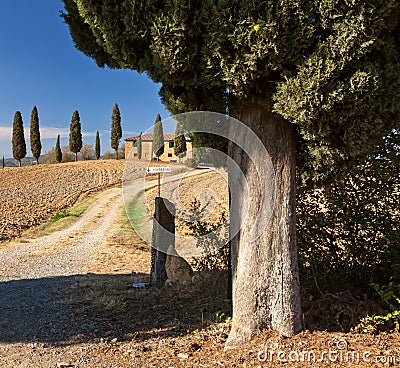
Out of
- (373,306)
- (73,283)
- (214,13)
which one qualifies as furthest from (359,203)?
(73,283)

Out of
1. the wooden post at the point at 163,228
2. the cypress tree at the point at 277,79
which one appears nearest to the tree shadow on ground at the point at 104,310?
the wooden post at the point at 163,228

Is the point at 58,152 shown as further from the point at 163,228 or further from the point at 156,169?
the point at 156,169

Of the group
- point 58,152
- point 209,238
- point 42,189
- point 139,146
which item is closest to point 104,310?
point 209,238

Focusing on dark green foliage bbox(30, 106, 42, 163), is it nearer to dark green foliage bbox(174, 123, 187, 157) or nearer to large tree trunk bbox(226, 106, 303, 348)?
dark green foliage bbox(174, 123, 187, 157)

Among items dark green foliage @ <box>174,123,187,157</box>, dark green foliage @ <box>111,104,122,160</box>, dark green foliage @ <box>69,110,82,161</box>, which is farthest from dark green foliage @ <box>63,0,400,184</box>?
dark green foliage @ <box>111,104,122,160</box>

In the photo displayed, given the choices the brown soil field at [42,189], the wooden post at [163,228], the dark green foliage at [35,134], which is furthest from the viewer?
the dark green foliage at [35,134]

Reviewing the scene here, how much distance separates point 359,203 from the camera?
14.5 ft

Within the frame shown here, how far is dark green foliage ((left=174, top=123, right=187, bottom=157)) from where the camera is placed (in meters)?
4.16

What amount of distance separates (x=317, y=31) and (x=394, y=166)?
2.06 metres

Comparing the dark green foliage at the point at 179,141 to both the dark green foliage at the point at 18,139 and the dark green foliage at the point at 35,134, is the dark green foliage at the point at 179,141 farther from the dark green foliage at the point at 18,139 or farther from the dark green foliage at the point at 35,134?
the dark green foliage at the point at 35,134

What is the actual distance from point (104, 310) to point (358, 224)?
10.9ft

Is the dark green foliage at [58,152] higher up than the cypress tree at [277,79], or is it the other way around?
the dark green foliage at [58,152]

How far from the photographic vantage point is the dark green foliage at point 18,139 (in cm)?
3838

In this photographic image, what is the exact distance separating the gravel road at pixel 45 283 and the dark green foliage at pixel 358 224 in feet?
9.16
